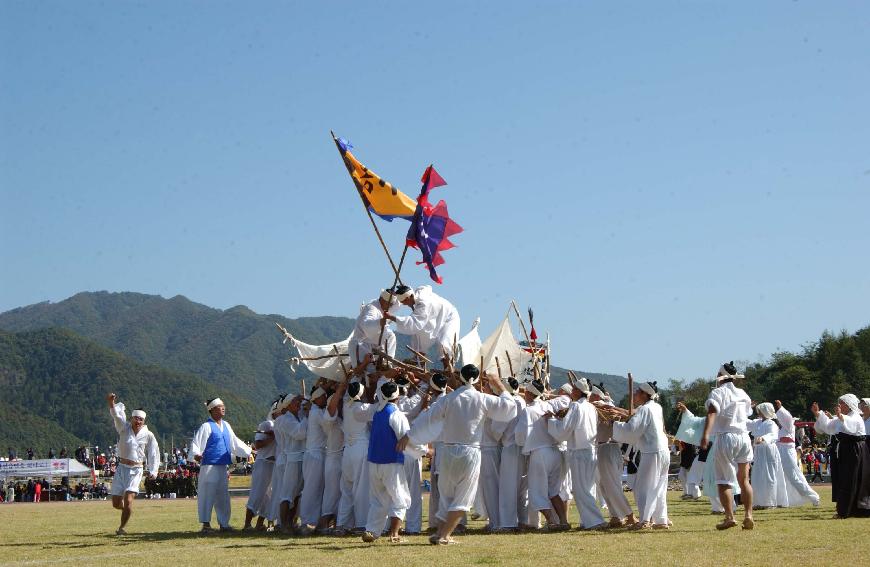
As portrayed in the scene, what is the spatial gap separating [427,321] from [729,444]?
4.81 m

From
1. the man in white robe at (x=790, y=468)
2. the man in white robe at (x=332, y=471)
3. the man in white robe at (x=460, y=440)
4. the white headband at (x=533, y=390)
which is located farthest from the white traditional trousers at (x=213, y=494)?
the man in white robe at (x=790, y=468)

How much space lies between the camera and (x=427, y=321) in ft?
53.2

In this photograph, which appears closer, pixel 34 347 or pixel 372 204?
pixel 372 204

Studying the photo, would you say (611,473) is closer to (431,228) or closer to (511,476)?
(511,476)

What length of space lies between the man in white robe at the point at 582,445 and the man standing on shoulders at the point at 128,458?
6.21 m

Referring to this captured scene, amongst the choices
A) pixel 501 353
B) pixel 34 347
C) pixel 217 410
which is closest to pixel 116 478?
pixel 217 410

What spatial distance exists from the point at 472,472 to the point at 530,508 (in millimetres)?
2385

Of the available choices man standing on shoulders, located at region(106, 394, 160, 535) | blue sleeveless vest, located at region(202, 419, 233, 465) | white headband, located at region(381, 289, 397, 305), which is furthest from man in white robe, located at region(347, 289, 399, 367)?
man standing on shoulders, located at region(106, 394, 160, 535)

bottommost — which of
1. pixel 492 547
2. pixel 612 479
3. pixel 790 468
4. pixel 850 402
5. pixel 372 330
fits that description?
pixel 492 547

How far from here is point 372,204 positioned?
690 inches

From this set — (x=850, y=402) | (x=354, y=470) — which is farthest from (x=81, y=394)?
(x=850, y=402)

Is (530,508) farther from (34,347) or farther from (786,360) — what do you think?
(34,347)

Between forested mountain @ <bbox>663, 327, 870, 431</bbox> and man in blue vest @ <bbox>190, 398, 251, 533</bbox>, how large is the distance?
51805 mm

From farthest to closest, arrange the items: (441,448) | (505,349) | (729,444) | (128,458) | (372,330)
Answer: (505,349) < (128,458) < (372,330) < (729,444) < (441,448)
